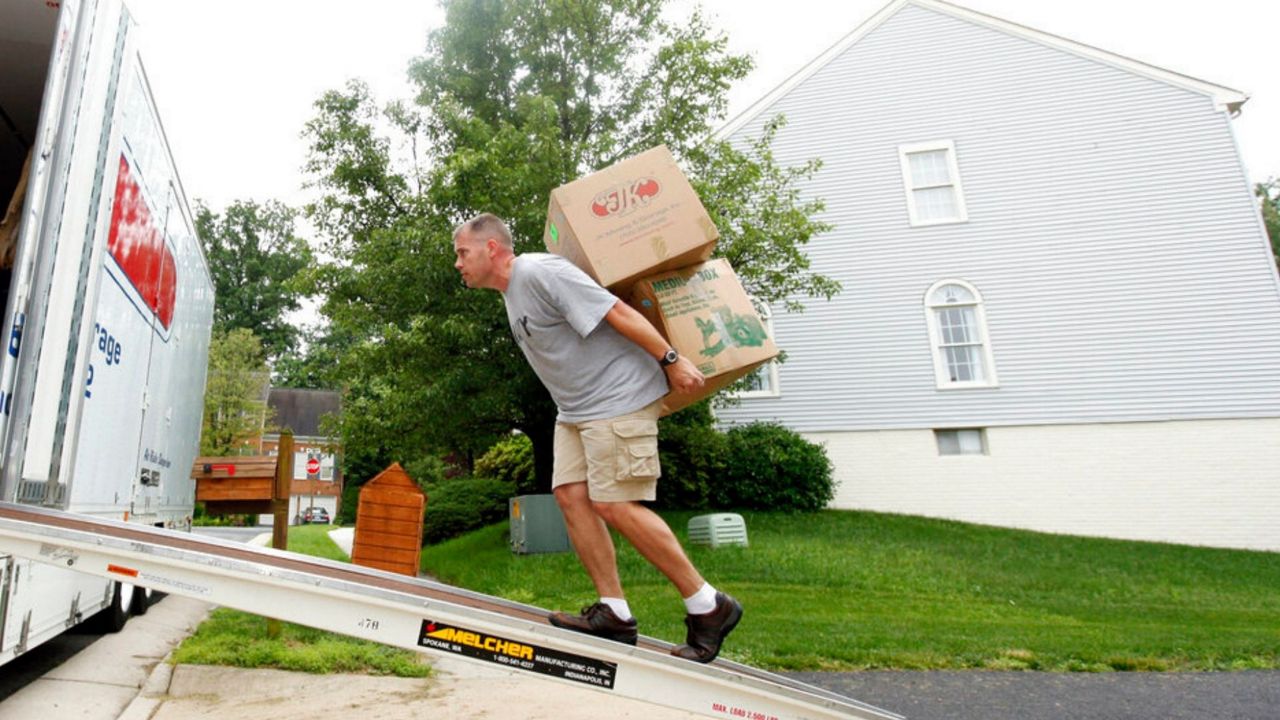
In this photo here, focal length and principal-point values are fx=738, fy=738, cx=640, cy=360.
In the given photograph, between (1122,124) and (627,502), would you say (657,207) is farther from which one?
(1122,124)

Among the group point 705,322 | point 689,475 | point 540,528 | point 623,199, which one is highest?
point 623,199

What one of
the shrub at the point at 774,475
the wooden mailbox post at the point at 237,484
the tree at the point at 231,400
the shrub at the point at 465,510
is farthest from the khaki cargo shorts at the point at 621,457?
the tree at the point at 231,400

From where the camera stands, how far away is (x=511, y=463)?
1579 centimetres

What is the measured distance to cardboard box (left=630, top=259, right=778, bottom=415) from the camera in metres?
2.91

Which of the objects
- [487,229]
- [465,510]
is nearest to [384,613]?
[487,229]

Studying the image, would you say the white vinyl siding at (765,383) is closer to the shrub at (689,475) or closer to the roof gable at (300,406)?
the shrub at (689,475)

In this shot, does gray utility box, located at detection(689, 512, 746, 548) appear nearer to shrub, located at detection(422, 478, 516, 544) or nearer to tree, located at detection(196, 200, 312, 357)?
shrub, located at detection(422, 478, 516, 544)

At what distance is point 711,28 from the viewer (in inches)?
434

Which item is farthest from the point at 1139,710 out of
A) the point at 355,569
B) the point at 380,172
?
the point at 380,172

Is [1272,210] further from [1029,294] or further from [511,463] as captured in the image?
[511,463]

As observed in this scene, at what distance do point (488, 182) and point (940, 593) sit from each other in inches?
291

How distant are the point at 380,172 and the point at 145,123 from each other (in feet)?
24.8

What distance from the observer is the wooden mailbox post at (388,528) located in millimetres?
6281

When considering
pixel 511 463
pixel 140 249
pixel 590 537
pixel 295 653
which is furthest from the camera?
pixel 511 463
